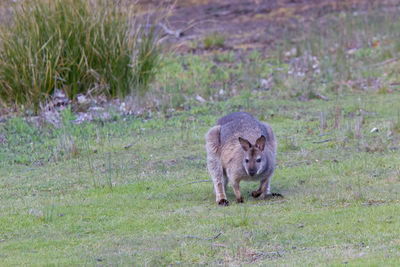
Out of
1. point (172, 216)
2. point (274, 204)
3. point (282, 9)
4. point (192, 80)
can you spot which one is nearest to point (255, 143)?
point (274, 204)

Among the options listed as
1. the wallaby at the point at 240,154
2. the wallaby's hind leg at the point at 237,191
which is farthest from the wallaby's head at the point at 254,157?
the wallaby's hind leg at the point at 237,191

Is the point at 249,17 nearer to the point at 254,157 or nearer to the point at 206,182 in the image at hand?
the point at 206,182

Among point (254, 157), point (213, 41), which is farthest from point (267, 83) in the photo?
point (254, 157)

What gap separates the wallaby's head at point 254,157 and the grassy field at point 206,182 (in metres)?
0.35

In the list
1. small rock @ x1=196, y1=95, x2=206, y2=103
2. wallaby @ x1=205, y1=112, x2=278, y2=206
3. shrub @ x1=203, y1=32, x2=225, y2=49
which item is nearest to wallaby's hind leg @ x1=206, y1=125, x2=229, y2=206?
wallaby @ x1=205, y1=112, x2=278, y2=206

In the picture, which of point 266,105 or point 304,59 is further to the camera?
point 304,59

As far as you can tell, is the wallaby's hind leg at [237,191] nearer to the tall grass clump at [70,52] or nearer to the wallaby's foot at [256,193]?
the wallaby's foot at [256,193]

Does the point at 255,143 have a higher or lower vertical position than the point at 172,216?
higher

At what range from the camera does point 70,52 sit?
36.6 ft

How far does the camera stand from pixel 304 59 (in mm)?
14719

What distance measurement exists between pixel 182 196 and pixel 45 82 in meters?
4.70

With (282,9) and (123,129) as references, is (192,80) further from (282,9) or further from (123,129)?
(282,9)

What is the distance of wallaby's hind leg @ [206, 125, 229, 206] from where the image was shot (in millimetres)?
6824

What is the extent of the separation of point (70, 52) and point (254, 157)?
18.0 feet
